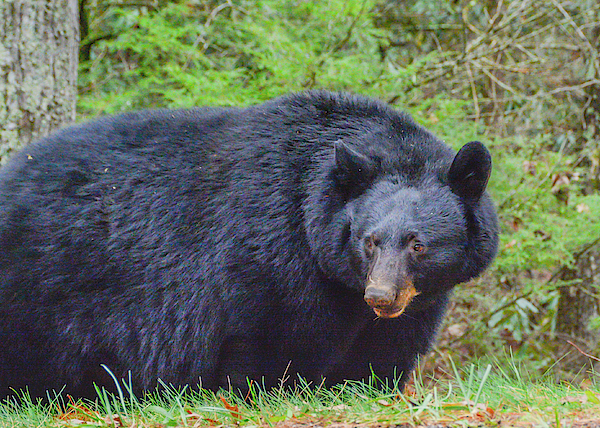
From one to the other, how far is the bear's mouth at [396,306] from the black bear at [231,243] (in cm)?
10

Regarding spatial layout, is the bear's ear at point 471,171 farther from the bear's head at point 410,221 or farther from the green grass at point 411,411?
the green grass at point 411,411

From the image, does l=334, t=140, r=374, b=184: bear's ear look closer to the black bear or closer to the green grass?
the black bear

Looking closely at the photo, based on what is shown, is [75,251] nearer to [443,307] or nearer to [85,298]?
[85,298]

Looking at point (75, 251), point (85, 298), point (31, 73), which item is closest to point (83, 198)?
point (75, 251)

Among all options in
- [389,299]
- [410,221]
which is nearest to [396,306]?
[389,299]

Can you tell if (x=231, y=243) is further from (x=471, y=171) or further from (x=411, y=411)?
(x=411, y=411)

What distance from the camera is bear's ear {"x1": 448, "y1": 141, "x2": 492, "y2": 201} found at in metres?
3.70

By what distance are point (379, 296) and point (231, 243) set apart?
1.09 meters

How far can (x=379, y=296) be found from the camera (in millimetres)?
3357

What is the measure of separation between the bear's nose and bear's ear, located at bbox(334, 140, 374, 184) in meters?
0.77

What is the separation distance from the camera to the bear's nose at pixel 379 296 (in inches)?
132

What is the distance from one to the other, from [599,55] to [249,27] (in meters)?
4.59

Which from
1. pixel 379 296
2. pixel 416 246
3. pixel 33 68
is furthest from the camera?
pixel 33 68

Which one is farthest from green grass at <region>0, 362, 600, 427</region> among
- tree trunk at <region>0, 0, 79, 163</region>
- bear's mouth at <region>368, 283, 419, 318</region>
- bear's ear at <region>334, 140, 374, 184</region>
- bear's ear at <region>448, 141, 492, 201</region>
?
tree trunk at <region>0, 0, 79, 163</region>
